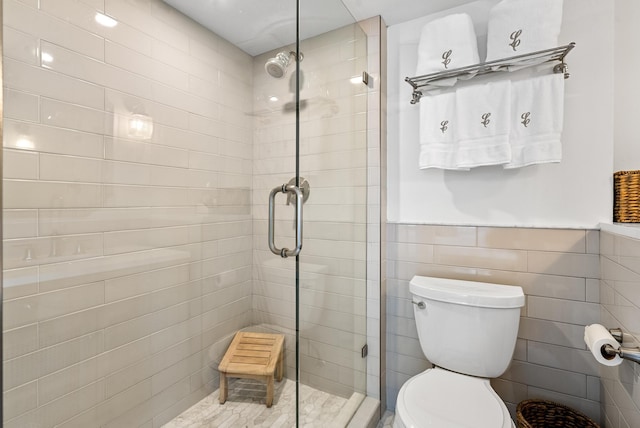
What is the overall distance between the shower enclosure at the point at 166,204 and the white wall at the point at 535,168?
17.0 inches

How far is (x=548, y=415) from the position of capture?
1394 mm

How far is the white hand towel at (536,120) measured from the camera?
1363mm

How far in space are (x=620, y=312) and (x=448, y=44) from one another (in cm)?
133

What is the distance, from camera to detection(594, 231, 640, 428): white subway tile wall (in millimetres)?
997

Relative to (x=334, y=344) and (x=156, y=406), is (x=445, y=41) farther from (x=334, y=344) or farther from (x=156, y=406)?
(x=156, y=406)

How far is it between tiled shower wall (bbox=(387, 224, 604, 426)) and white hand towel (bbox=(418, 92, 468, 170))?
0.36 m

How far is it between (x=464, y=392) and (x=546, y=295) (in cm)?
65

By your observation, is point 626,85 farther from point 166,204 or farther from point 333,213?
point 166,204

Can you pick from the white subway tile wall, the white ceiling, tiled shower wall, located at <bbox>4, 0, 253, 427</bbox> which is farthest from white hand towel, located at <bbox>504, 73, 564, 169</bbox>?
tiled shower wall, located at <bbox>4, 0, 253, 427</bbox>

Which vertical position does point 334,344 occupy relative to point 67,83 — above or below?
below

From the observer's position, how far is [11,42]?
78cm

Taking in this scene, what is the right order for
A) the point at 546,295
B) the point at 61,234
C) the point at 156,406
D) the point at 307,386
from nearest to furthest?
the point at 61,234 < the point at 156,406 < the point at 307,386 < the point at 546,295

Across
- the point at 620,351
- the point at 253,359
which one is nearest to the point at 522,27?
the point at 620,351

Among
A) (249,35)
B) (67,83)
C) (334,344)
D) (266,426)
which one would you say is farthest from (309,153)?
(266,426)
